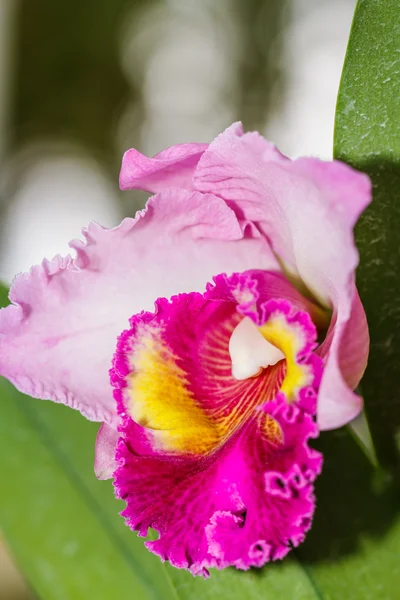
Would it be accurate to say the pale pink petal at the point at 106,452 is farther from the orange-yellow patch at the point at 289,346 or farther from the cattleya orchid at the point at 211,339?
the orange-yellow patch at the point at 289,346

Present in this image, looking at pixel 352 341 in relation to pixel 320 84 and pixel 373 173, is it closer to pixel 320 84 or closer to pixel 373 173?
pixel 373 173

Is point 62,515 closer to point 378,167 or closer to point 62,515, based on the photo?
point 62,515

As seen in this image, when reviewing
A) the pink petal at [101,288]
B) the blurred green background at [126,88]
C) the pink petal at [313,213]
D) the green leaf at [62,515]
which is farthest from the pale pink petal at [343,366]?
the blurred green background at [126,88]

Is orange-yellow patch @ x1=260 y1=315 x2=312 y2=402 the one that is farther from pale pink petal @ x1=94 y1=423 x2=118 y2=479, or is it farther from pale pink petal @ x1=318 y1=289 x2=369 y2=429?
pale pink petal @ x1=94 y1=423 x2=118 y2=479

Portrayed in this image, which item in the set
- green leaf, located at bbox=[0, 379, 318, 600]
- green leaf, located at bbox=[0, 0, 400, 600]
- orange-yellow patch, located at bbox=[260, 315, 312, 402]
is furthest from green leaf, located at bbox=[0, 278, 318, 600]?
orange-yellow patch, located at bbox=[260, 315, 312, 402]

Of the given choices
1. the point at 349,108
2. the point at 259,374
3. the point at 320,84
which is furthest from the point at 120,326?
the point at 320,84

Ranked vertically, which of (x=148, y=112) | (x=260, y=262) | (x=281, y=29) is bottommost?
(x=148, y=112)

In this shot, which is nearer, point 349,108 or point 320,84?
point 349,108
